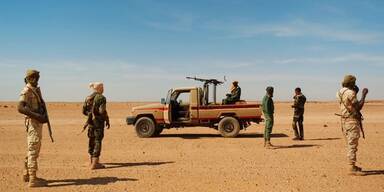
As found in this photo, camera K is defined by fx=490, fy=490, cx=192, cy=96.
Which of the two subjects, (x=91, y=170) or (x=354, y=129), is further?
(x=91, y=170)

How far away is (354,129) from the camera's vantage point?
9.27m

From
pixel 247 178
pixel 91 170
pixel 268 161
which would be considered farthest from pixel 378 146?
pixel 91 170

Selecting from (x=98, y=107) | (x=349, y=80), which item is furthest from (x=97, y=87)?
(x=349, y=80)

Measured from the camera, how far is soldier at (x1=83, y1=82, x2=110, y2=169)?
34.3 feet

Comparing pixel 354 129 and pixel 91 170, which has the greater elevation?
pixel 354 129

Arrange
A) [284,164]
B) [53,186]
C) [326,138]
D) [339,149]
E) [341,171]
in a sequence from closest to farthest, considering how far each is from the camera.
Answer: [53,186], [341,171], [284,164], [339,149], [326,138]

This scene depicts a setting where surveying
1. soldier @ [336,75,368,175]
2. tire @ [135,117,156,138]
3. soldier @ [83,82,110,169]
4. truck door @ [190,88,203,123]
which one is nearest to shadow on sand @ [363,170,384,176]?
soldier @ [336,75,368,175]

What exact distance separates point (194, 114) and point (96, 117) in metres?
7.79

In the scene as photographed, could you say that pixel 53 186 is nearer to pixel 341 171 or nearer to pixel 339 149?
pixel 341 171

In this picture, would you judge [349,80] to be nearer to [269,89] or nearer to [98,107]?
[269,89]

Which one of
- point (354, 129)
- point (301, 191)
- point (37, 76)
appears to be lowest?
point (301, 191)

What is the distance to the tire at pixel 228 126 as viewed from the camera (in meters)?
17.7

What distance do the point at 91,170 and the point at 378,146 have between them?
28.4 feet

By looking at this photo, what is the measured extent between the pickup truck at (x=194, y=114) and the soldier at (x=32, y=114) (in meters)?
9.52
